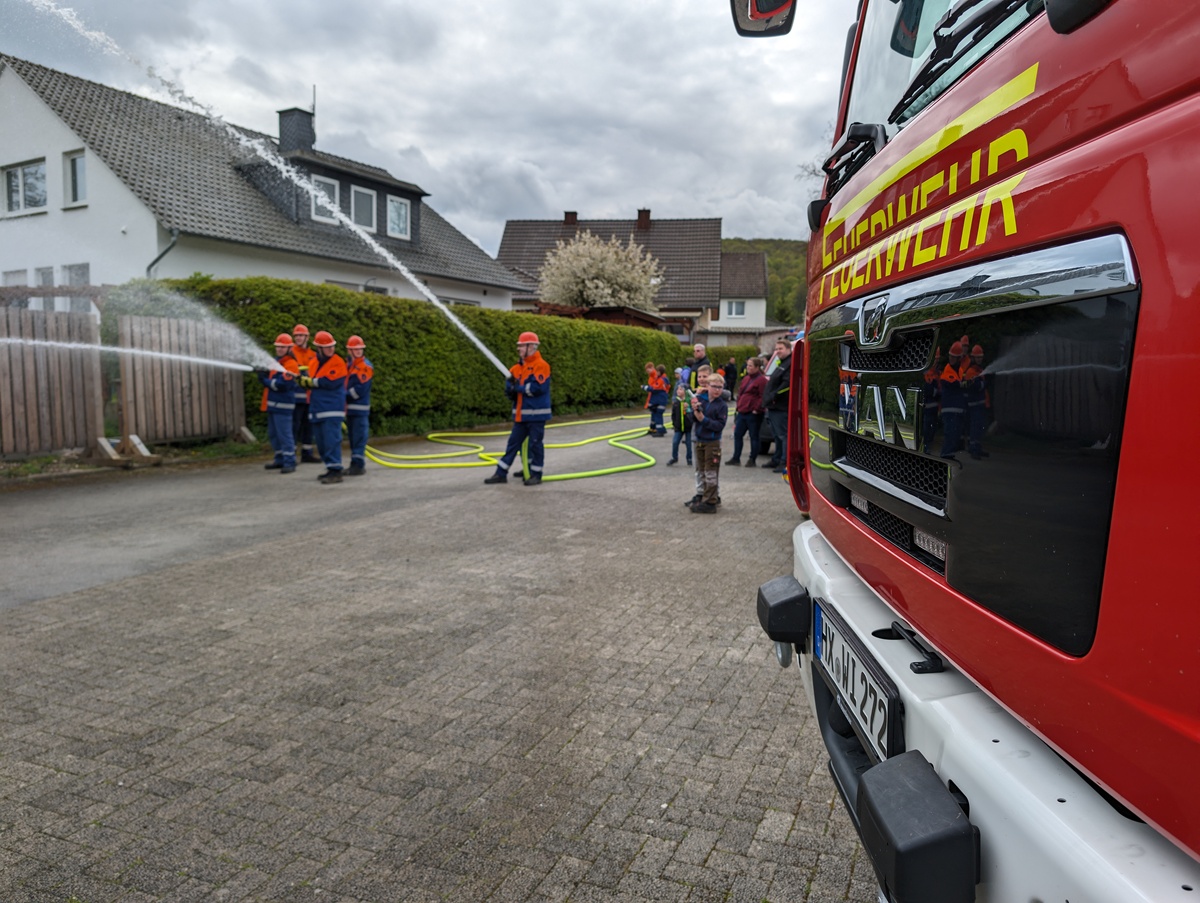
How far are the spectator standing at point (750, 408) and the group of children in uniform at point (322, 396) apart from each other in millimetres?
5476

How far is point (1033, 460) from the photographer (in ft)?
4.20

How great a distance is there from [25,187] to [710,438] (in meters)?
21.6

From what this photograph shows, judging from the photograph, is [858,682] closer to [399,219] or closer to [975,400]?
[975,400]

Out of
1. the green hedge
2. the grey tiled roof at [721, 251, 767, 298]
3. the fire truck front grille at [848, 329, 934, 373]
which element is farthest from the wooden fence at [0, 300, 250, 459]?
the grey tiled roof at [721, 251, 767, 298]

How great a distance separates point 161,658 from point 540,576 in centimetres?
250

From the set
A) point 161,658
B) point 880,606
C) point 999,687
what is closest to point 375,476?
point 161,658

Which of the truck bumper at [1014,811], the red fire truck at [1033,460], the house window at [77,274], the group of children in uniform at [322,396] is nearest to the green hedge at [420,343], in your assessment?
the group of children in uniform at [322,396]

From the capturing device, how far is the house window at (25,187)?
2042 centimetres

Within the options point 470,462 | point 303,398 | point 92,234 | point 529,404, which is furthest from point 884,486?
point 92,234

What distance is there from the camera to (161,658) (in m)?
4.20

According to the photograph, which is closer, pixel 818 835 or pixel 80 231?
pixel 818 835

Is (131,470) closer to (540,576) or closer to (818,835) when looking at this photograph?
(540,576)

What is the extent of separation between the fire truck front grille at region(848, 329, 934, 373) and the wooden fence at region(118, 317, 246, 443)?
11482 millimetres

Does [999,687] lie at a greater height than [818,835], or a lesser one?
greater
